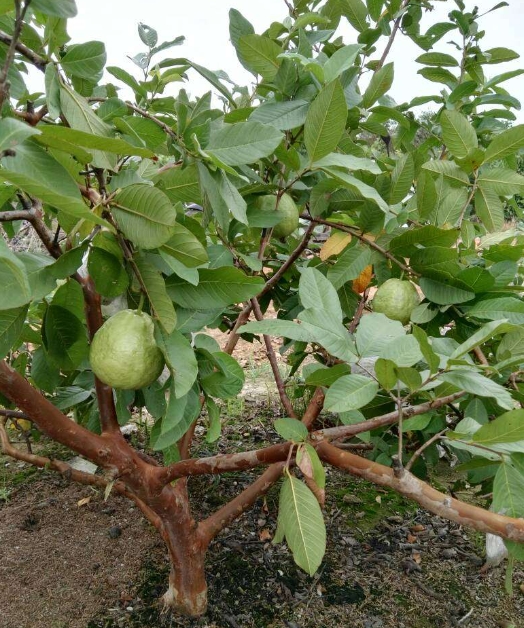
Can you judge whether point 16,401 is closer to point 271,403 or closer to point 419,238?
point 419,238

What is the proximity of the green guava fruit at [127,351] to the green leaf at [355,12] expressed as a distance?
913mm

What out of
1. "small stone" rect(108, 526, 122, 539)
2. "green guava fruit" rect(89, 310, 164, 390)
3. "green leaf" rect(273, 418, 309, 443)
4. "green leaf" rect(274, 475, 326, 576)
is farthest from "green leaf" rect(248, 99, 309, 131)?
"small stone" rect(108, 526, 122, 539)

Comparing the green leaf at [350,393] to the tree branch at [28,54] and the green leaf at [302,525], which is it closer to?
the green leaf at [302,525]

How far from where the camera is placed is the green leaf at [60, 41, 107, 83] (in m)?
0.76

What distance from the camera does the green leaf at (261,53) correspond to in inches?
36.4

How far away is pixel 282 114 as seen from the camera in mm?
908

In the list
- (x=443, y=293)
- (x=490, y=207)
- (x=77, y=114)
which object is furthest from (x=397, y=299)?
(x=77, y=114)

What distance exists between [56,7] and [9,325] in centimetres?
46

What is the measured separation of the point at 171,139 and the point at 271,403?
2153 millimetres

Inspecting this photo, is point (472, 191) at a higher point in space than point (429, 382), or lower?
higher

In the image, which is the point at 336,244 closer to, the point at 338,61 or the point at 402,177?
the point at 402,177

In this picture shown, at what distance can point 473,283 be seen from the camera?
95cm

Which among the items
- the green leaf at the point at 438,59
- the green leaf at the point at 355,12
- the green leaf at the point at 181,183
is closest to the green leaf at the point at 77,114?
the green leaf at the point at 181,183

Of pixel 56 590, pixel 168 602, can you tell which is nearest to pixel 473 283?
pixel 168 602
